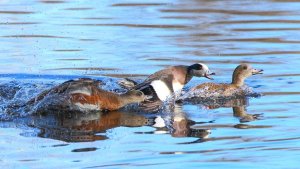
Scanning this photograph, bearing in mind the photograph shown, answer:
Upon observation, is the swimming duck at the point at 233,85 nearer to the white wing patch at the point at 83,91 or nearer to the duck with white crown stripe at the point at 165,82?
the duck with white crown stripe at the point at 165,82

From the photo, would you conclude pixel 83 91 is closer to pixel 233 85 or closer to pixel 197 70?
pixel 197 70

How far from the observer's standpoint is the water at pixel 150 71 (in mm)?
7828

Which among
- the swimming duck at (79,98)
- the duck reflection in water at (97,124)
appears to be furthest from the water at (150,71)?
the swimming duck at (79,98)

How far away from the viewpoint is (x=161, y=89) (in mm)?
10719

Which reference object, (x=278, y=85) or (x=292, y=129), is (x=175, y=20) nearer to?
(x=278, y=85)

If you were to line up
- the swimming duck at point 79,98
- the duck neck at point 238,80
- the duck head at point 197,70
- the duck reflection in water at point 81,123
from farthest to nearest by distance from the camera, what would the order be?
1. the duck neck at point 238,80
2. the duck head at point 197,70
3. the swimming duck at point 79,98
4. the duck reflection in water at point 81,123

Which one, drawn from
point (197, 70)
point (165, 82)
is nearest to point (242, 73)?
point (197, 70)

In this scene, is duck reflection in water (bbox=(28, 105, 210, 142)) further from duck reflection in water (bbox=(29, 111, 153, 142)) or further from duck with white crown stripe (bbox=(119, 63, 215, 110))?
duck with white crown stripe (bbox=(119, 63, 215, 110))

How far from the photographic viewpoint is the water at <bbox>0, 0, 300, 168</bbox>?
7828 mm

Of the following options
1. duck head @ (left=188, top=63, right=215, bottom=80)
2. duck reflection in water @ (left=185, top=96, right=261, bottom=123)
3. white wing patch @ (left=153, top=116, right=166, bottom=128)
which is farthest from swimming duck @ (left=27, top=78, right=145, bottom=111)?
duck head @ (left=188, top=63, right=215, bottom=80)

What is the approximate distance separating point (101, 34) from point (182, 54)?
94.5 inches

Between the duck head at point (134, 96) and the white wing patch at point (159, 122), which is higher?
the duck head at point (134, 96)

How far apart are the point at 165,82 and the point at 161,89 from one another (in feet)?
0.45

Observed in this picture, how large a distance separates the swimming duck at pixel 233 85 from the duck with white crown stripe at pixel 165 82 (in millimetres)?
160
